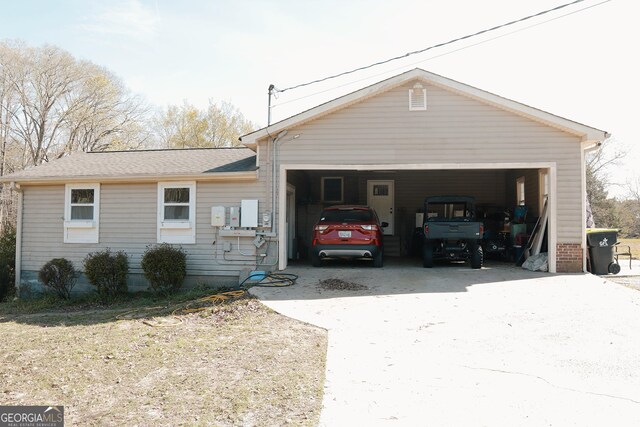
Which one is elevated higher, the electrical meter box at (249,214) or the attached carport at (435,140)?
the attached carport at (435,140)

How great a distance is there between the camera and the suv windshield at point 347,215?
10.4 m

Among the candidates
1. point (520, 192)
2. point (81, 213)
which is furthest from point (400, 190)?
point (81, 213)

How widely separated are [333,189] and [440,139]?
6681 mm

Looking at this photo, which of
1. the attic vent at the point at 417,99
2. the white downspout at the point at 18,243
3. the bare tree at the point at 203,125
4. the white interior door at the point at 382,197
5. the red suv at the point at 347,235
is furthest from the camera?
the bare tree at the point at 203,125

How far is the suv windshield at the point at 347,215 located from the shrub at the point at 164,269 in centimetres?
379

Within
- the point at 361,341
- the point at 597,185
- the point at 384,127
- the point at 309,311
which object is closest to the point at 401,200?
the point at 384,127

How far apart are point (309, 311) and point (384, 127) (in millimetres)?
5309

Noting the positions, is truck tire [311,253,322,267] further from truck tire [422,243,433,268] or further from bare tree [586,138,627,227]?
bare tree [586,138,627,227]

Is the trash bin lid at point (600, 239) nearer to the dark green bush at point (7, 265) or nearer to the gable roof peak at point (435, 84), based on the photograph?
the gable roof peak at point (435, 84)

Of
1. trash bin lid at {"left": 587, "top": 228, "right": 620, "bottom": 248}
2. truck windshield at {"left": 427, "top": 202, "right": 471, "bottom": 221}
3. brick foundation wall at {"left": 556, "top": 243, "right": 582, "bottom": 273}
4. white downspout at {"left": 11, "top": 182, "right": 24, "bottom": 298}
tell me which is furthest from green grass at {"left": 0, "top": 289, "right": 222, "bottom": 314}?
trash bin lid at {"left": 587, "top": 228, "right": 620, "bottom": 248}

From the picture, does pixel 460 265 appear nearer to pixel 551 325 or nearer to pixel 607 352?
pixel 551 325

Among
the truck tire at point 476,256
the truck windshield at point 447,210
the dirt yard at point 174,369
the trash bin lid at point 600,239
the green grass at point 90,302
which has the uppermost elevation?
the truck windshield at point 447,210

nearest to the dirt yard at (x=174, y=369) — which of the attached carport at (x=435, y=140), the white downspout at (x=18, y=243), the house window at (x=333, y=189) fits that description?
the attached carport at (x=435, y=140)

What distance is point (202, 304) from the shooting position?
27.5 feet
